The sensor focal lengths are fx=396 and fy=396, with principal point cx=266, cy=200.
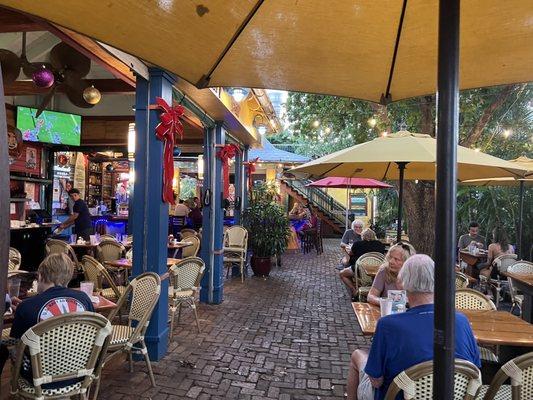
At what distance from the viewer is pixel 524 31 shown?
193 centimetres

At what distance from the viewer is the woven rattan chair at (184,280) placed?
16.6 ft

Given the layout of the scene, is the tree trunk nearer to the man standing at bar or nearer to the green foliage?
the green foliage

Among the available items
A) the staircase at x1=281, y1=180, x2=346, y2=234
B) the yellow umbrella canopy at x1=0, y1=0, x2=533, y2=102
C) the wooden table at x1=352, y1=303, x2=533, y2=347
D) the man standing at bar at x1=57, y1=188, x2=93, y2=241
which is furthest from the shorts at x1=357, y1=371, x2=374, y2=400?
the staircase at x1=281, y1=180, x2=346, y2=234

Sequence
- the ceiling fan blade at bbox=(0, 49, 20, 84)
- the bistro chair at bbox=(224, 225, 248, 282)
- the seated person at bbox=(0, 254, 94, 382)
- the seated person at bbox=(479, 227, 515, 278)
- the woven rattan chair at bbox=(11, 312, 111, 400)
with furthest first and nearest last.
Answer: the bistro chair at bbox=(224, 225, 248, 282) < the seated person at bbox=(479, 227, 515, 278) < the ceiling fan blade at bbox=(0, 49, 20, 84) < the seated person at bbox=(0, 254, 94, 382) < the woven rattan chair at bbox=(11, 312, 111, 400)

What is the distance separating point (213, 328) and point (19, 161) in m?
7.68

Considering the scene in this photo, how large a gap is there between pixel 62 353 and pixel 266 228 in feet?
23.4

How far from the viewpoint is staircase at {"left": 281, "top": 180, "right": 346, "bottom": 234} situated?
19750 millimetres

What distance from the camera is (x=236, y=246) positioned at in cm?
927

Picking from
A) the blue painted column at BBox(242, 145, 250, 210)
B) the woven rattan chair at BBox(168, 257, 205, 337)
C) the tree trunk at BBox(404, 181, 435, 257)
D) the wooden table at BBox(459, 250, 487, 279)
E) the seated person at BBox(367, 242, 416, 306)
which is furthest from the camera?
the blue painted column at BBox(242, 145, 250, 210)

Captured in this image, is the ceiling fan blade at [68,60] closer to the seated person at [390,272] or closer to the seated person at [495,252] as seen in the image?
the seated person at [390,272]

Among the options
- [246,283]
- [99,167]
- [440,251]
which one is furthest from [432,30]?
[99,167]

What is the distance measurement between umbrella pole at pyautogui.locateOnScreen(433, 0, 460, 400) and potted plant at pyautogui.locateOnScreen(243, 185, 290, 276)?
835 cm

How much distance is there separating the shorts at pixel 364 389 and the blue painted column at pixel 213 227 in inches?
176

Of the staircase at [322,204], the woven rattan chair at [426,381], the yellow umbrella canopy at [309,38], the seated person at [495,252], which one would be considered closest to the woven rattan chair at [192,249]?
the yellow umbrella canopy at [309,38]
